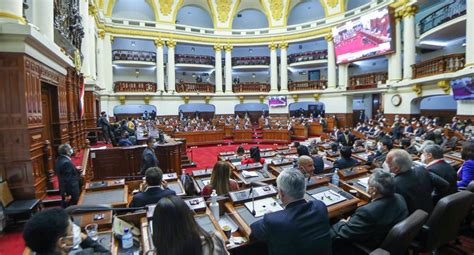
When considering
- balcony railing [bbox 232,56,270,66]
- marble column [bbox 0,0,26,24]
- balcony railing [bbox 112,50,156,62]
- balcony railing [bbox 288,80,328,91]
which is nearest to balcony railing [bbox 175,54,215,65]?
balcony railing [bbox 112,50,156,62]

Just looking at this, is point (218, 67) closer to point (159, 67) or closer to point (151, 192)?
point (159, 67)

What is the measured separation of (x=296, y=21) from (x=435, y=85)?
13.8m

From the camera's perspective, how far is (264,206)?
2.46m

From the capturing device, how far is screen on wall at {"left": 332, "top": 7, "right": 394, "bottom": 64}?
43.7ft

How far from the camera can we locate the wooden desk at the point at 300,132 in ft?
48.0

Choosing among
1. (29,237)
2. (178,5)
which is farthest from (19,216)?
(178,5)

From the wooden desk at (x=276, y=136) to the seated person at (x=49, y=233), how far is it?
12992 mm

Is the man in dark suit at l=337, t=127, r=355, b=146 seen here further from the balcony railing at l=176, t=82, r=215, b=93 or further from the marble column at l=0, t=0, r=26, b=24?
the balcony railing at l=176, t=82, r=215, b=93

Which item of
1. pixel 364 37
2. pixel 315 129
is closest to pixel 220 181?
pixel 315 129

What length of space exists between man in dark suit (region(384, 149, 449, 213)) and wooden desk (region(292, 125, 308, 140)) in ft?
39.3

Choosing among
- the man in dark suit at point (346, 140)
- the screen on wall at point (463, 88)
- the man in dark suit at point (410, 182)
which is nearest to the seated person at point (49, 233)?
the man in dark suit at point (410, 182)

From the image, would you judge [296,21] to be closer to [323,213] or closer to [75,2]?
[75,2]

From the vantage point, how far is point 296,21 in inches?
867

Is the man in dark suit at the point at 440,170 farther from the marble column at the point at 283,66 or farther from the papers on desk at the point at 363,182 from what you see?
the marble column at the point at 283,66
